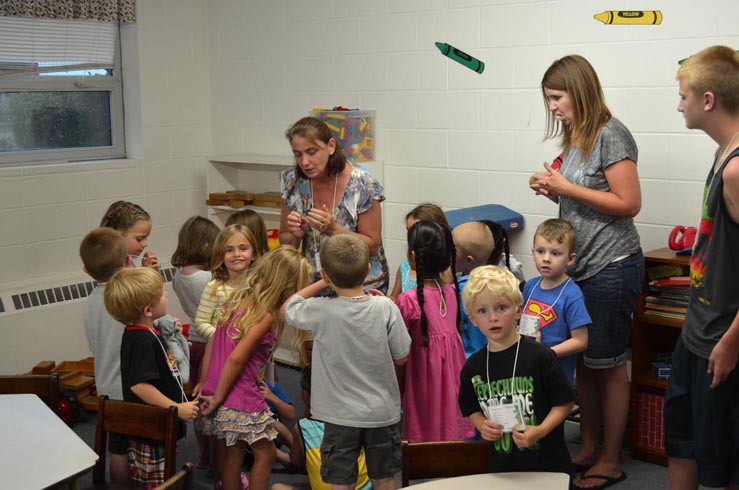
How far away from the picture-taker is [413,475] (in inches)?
88.7

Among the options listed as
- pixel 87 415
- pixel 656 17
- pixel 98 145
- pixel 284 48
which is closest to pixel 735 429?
pixel 656 17

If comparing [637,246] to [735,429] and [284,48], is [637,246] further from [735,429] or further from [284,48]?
[284,48]

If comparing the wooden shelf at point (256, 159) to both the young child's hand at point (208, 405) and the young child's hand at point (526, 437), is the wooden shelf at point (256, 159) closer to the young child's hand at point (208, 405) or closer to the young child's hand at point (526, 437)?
the young child's hand at point (208, 405)

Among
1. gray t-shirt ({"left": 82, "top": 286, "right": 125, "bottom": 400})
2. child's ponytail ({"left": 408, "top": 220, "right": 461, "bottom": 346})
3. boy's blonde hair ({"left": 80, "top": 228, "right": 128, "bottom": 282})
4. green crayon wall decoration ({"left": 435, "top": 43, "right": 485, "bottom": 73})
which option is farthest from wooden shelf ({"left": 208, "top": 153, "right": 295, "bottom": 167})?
child's ponytail ({"left": 408, "top": 220, "right": 461, "bottom": 346})

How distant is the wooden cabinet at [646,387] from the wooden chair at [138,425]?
2101 mm

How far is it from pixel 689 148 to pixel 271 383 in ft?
6.94

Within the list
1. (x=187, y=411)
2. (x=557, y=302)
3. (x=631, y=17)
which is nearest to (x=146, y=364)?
(x=187, y=411)

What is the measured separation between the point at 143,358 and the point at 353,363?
724mm

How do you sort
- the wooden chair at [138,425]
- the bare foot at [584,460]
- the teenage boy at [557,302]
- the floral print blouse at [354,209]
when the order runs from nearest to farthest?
the wooden chair at [138,425] → the teenage boy at [557,302] → the floral print blouse at [354,209] → the bare foot at [584,460]

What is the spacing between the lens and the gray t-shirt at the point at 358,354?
2.71m

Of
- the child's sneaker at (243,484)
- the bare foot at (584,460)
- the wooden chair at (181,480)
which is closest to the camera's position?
the wooden chair at (181,480)

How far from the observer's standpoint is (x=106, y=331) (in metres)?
3.13

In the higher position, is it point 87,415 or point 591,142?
point 591,142

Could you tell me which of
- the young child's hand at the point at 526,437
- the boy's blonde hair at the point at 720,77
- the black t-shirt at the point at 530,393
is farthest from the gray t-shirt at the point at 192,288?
the boy's blonde hair at the point at 720,77
